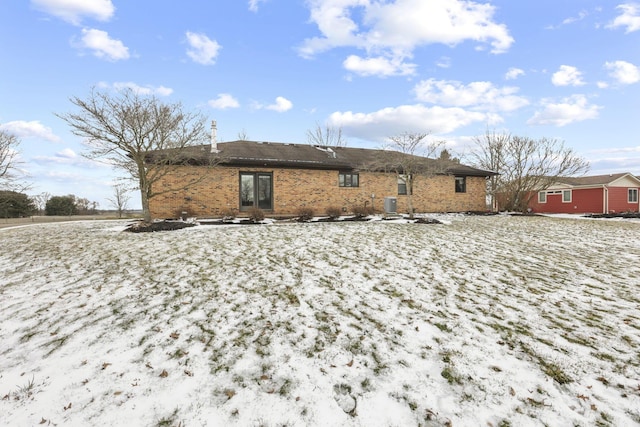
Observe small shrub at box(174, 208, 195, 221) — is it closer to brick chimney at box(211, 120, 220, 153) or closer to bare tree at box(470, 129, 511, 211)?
brick chimney at box(211, 120, 220, 153)

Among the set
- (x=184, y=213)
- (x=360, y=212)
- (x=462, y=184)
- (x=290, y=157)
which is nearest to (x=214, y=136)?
(x=290, y=157)

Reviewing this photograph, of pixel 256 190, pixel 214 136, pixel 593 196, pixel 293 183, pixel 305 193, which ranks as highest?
pixel 214 136

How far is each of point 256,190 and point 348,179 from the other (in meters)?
5.58

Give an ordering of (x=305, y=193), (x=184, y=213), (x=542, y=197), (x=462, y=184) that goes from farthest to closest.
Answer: (x=542, y=197) → (x=462, y=184) → (x=305, y=193) → (x=184, y=213)

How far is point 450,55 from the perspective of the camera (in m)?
14.2

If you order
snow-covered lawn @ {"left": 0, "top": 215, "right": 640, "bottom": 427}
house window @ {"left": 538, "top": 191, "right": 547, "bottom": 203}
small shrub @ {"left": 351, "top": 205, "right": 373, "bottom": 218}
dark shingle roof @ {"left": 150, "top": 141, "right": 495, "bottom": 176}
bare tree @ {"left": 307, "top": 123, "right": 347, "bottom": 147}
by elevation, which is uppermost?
bare tree @ {"left": 307, "top": 123, "right": 347, "bottom": 147}

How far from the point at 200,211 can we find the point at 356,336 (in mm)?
13071

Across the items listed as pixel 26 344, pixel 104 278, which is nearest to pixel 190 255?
pixel 104 278

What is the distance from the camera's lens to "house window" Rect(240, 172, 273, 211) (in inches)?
607

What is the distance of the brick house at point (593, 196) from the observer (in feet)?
87.1

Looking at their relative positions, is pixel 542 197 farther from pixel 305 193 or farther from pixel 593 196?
pixel 305 193

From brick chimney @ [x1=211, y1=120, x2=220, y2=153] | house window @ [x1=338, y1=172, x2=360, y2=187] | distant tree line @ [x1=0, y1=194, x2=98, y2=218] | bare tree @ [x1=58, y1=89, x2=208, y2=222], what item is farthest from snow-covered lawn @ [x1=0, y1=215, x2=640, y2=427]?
distant tree line @ [x1=0, y1=194, x2=98, y2=218]

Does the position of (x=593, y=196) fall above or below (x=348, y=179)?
below

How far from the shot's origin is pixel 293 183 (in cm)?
1605
